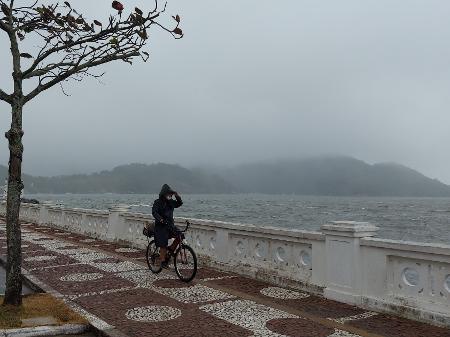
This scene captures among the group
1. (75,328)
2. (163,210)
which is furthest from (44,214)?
(75,328)

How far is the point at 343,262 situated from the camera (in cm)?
724

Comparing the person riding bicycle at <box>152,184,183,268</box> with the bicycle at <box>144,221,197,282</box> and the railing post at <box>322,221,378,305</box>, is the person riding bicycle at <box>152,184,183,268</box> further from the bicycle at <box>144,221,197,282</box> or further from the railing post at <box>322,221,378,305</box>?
the railing post at <box>322,221,378,305</box>

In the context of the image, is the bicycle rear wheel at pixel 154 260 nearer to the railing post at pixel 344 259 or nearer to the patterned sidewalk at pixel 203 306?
the patterned sidewalk at pixel 203 306

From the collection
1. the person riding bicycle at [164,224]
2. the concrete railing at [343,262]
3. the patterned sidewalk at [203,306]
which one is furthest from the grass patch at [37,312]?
the concrete railing at [343,262]

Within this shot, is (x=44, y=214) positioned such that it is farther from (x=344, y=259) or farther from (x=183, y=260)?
(x=344, y=259)

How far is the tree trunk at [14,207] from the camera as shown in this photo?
6.53 metres

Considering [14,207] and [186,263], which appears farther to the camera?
[186,263]

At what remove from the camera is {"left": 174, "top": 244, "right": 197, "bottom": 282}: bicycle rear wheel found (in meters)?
8.69

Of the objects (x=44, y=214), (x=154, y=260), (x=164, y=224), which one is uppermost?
(x=164, y=224)

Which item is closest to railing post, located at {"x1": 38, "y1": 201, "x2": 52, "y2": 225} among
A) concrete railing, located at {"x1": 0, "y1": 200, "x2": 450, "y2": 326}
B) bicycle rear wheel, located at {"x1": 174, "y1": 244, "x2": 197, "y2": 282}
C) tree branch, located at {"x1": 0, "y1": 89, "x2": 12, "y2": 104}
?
concrete railing, located at {"x1": 0, "y1": 200, "x2": 450, "y2": 326}

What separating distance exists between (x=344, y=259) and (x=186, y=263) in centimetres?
298

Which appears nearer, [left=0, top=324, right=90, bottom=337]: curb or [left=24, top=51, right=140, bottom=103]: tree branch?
[left=0, top=324, right=90, bottom=337]: curb

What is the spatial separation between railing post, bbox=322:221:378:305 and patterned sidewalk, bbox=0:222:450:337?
0.18 meters

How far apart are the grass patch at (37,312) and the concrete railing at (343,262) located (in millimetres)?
3588
